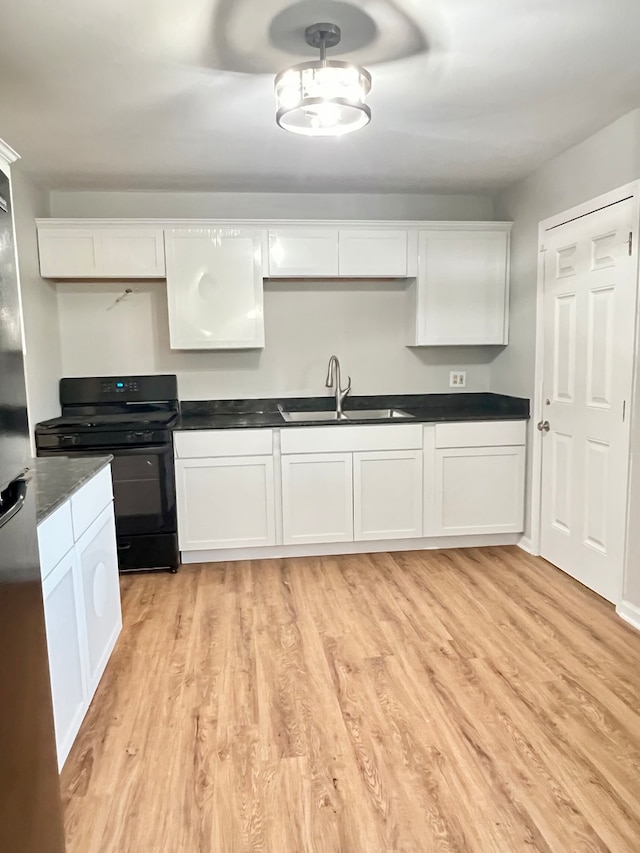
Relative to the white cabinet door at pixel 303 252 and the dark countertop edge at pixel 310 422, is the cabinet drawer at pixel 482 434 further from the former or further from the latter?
the white cabinet door at pixel 303 252

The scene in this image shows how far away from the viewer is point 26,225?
316 cm

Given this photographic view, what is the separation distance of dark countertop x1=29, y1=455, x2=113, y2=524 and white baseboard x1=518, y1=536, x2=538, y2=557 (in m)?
2.56

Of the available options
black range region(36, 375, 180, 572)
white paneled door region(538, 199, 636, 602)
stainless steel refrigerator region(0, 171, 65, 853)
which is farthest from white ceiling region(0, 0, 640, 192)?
black range region(36, 375, 180, 572)

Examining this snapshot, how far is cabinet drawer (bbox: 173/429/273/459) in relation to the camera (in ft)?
10.8

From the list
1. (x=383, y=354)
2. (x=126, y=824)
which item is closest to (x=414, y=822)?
(x=126, y=824)

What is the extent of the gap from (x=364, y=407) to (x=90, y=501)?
227cm

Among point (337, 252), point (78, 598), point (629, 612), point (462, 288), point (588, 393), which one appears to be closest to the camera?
point (78, 598)

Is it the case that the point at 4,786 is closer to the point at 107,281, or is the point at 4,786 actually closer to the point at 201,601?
the point at 201,601

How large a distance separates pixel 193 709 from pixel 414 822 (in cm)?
87

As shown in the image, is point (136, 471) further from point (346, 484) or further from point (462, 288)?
point (462, 288)

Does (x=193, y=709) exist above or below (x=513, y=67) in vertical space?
below

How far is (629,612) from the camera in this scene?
2623 millimetres

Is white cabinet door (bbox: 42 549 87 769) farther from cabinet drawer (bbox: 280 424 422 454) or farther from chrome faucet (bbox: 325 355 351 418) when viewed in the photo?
chrome faucet (bbox: 325 355 351 418)

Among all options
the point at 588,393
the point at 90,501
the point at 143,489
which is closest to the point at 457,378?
the point at 588,393
